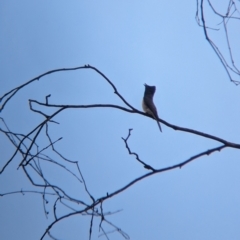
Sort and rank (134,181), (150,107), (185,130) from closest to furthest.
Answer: (134,181), (185,130), (150,107)

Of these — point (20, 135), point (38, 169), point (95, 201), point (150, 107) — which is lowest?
point (95, 201)

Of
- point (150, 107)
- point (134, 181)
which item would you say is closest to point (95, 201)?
point (134, 181)

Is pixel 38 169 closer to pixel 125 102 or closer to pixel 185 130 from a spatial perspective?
pixel 125 102

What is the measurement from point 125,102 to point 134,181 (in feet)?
1.43

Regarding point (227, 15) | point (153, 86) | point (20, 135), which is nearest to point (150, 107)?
point (153, 86)

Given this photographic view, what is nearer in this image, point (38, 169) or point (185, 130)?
point (185, 130)

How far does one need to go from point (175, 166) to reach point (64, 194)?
0.46 m

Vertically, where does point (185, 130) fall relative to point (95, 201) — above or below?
above

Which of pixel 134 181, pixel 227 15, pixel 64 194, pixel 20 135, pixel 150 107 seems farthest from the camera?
pixel 150 107

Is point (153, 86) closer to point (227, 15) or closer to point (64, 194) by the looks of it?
point (227, 15)

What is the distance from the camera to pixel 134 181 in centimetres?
137

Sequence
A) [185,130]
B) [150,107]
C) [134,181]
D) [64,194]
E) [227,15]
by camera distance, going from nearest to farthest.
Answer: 1. [134,181]
2. [185,130]
3. [64,194]
4. [227,15]
5. [150,107]

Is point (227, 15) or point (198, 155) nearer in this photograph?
point (198, 155)

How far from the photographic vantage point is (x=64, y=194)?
5.60 ft
